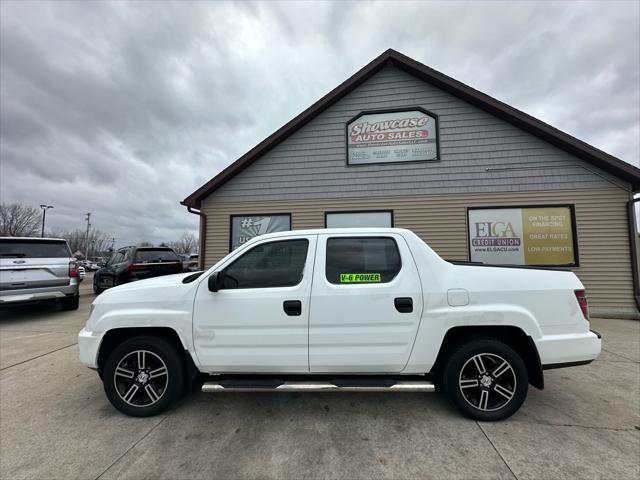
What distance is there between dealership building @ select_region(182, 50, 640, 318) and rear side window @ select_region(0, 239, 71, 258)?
3239 mm

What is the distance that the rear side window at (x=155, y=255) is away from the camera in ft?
29.2

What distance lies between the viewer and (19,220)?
4416 cm

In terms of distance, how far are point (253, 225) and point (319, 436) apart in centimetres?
659

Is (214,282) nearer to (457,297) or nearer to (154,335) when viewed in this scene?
(154,335)

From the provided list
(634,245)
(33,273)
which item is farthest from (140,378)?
(634,245)

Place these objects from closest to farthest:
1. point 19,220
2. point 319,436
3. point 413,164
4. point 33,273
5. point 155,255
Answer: point 319,436
point 33,273
point 413,164
point 155,255
point 19,220

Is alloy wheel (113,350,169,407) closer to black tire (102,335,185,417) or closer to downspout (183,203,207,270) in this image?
black tire (102,335,185,417)

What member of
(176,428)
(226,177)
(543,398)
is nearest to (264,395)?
(176,428)

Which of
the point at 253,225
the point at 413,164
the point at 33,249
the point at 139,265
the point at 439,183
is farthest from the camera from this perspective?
the point at 139,265

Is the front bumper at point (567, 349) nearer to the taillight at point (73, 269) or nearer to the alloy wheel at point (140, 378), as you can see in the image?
the alloy wheel at point (140, 378)

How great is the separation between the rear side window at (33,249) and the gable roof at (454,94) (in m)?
3.15

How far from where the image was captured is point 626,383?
11.4 ft

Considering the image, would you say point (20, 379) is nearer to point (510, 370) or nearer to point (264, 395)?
point (264, 395)

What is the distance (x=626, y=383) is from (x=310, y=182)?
718 cm
